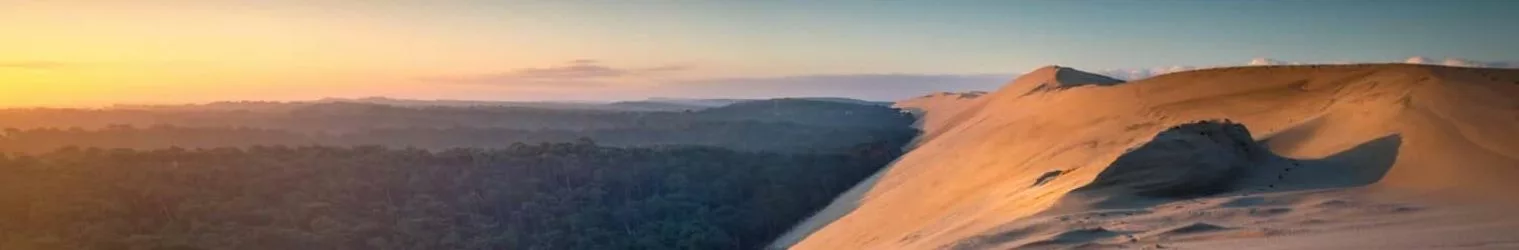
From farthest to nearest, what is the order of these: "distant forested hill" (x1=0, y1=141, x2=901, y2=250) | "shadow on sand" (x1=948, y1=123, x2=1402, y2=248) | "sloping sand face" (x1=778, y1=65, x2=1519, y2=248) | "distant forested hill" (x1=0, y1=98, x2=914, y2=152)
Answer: "distant forested hill" (x1=0, y1=98, x2=914, y2=152)
"distant forested hill" (x1=0, y1=141, x2=901, y2=250)
"shadow on sand" (x1=948, y1=123, x2=1402, y2=248)
"sloping sand face" (x1=778, y1=65, x2=1519, y2=248)

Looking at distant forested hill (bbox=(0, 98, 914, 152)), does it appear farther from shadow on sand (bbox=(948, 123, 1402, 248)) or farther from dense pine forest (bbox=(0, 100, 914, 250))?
shadow on sand (bbox=(948, 123, 1402, 248))

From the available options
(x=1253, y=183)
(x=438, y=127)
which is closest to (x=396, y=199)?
(x=1253, y=183)

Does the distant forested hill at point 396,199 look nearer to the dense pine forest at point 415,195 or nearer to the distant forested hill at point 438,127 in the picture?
the dense pine forest at point 415,195

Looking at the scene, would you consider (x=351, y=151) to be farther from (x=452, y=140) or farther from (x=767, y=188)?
(x=452, y=140)

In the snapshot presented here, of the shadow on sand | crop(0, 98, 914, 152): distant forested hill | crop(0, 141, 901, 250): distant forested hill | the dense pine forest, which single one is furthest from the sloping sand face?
crop(0, 98, 914, 152): distant forested hill

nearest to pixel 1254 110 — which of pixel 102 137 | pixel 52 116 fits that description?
pixel 102 137

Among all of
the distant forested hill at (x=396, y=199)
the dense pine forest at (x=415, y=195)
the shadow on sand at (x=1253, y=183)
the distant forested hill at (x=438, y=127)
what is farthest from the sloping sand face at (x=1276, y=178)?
the distant forested hill at (x=438, y=127)

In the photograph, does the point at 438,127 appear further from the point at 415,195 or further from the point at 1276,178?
the point at 1276,178
